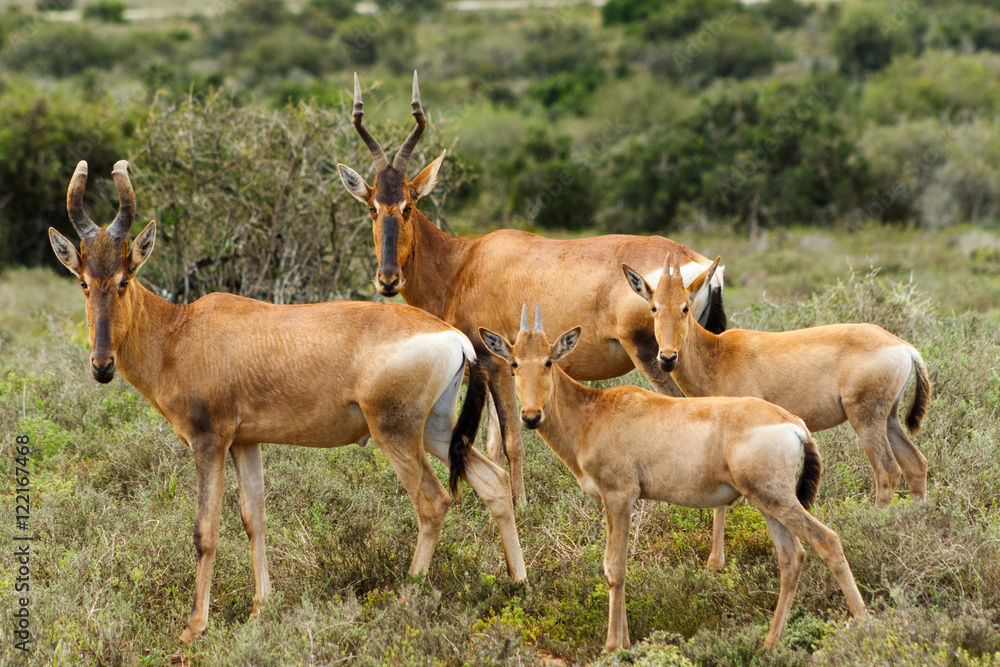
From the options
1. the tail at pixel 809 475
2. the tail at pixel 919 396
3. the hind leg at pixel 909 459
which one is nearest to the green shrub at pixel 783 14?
the tail at pixel 919 396

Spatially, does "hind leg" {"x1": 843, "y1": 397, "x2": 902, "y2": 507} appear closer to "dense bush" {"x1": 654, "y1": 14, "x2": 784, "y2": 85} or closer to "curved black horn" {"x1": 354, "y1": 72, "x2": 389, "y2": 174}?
"curved black horn" {"x1": 354, "y1": 72, "x2": 389, "y2": 174}

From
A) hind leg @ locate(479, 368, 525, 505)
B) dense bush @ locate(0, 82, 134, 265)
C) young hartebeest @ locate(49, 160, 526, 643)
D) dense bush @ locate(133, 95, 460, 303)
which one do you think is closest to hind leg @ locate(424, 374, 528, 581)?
young hartebeest @ locate(49, 160, 526, 643)

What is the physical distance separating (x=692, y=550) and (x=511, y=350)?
2.13m

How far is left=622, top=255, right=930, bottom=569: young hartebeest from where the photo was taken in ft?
20.9

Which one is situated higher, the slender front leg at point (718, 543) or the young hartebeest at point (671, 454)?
the young hartebeest at point (671, 454)

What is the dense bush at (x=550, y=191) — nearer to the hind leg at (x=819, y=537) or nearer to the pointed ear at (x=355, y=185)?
the pointed ear at (x=355, y=185)

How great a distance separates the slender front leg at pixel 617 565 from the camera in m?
5.40

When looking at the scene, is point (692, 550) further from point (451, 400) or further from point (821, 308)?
point (821, 308)

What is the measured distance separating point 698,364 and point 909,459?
1714 mm

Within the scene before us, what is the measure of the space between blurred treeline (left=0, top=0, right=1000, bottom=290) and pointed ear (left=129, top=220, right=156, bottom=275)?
6253mm

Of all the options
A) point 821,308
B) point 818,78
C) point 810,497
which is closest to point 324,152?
point 821,308

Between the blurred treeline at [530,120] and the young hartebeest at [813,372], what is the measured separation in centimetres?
675

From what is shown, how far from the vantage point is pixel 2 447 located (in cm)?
831

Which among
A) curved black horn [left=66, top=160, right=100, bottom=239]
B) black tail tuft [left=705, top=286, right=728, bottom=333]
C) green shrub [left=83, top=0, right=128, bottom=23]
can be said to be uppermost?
curved black horn [left=66, top=160, right=100, bottom=239]
